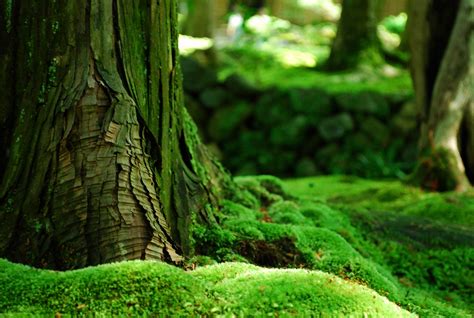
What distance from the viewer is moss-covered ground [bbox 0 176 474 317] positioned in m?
2.42

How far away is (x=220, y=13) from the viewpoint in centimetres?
2091

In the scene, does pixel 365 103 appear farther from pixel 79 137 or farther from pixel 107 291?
pixel 107 291

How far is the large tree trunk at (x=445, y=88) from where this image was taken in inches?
275

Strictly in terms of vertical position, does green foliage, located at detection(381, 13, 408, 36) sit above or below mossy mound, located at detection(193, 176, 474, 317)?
above

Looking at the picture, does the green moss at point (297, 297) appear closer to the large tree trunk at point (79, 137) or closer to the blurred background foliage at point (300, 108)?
the large tree trunk at point (79, 137)

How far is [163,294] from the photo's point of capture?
2.43 m

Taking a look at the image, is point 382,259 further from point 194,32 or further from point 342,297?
point 194,32

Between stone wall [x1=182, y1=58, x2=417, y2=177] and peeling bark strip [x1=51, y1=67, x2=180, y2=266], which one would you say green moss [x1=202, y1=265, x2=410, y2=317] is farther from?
stone wall [x1=182, y1=58, x2=417, y2=177]

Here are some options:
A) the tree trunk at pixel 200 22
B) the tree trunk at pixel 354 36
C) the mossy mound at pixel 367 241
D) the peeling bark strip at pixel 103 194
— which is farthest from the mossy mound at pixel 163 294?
the tree trunk at pixel 200 22

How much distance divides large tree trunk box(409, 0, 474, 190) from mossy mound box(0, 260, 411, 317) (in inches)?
185

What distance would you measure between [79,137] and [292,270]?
1.21 meters

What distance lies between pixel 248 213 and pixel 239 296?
1759 mm

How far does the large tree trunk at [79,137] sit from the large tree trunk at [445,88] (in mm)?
4613

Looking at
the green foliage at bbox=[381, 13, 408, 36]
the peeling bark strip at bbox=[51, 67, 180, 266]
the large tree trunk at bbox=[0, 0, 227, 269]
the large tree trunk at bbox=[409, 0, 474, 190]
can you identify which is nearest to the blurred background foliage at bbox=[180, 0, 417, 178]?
the green foliage at bbox=[381, 13, 408, 36]
